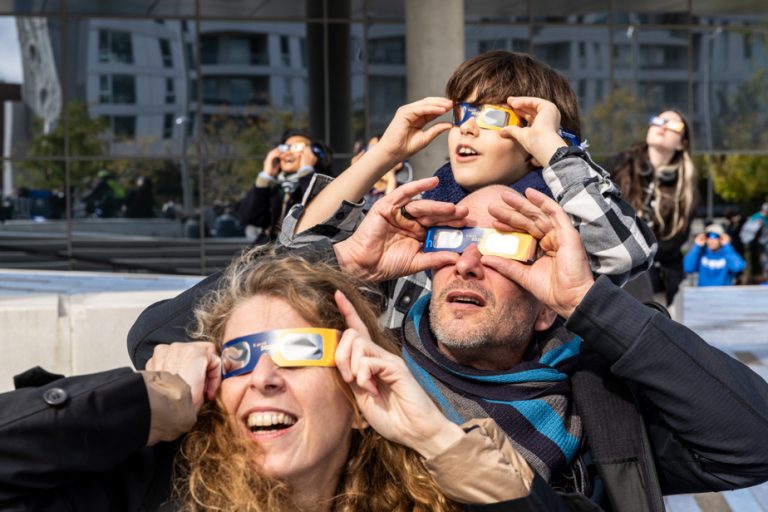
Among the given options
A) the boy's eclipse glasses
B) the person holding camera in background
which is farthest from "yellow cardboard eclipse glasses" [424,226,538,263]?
the person holding camera in background

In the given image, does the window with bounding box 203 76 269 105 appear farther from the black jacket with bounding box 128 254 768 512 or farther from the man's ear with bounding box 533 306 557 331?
the black jacket with bounding box 128 254 768 512

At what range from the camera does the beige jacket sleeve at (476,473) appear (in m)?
2.29

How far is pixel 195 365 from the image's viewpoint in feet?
8.04

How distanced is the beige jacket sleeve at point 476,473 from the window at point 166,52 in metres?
19.4

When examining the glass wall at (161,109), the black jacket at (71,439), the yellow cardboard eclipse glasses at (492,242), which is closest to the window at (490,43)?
the glass wall at (161,109)

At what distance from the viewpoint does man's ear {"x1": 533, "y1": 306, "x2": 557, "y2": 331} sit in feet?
10.0

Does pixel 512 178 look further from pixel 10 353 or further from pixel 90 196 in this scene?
pixel 90 196

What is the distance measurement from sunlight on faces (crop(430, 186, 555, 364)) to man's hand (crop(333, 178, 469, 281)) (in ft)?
0.32

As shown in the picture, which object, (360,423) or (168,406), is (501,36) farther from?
(168,406)

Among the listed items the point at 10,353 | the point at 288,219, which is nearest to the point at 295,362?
the point at 288,219

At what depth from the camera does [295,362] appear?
2.44 m

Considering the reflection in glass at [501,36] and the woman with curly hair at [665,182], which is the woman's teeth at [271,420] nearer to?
the woman with curly hair at [665,182]

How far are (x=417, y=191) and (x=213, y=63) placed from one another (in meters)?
18.5

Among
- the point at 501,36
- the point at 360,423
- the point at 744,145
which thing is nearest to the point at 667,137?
the point at 360,423
